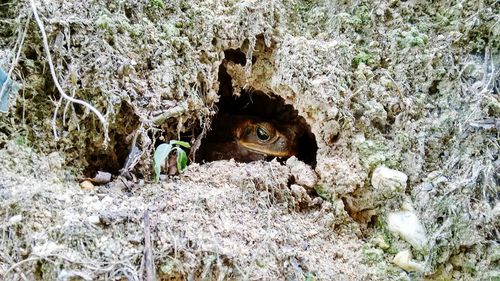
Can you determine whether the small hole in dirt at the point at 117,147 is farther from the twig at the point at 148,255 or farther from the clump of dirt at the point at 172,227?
the twig at the point at 148,255

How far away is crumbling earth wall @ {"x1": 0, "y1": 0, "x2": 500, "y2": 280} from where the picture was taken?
120 centimetres

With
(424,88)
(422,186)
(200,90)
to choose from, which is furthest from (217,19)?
(422,186)

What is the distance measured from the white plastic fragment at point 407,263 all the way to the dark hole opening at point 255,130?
711mm

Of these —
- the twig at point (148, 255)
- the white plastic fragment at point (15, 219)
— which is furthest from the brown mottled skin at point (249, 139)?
the white plastic fragment at point (15, 219)

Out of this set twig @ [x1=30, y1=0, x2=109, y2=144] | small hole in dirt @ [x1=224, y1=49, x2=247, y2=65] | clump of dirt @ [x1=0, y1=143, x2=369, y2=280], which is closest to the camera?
clump of dirt @ [x1=0, y1=143, x2=369, y2=280]

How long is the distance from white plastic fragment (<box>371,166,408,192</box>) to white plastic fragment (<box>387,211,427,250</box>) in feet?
0.26

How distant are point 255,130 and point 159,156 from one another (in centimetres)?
83

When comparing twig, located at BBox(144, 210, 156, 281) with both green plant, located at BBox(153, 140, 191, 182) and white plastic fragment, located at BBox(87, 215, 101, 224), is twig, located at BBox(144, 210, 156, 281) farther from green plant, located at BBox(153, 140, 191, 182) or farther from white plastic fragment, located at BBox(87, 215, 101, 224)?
green plant, located at BBox(153, 140, 191, 182)

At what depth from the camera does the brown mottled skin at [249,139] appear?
2.14 meters

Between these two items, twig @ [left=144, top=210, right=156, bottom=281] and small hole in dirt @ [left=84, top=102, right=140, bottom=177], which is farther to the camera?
small hole in dirt @ [left=84, top=102, right=140, bottom=177]

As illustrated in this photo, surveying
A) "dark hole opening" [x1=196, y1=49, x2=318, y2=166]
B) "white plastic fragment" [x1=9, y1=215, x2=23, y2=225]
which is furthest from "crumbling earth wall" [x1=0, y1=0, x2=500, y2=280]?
"dark hole opening" [x1=196, y1=49, x2=318, y2=166]

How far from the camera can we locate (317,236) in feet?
4.78

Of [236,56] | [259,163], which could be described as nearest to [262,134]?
[236,56]

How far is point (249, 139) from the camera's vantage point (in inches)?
88.0
